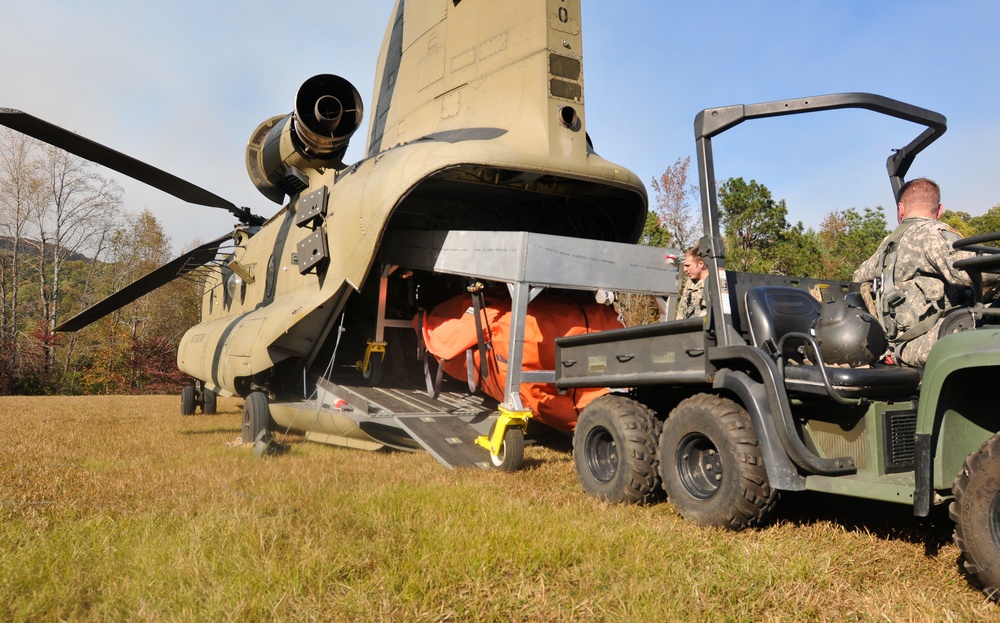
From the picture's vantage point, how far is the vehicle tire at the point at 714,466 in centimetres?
357

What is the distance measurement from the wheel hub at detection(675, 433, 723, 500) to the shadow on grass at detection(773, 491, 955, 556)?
47 centimetres

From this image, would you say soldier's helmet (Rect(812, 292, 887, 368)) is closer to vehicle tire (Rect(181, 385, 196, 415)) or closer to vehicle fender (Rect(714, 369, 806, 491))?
vehicle fender (Rect(714, 369, 806, 491))

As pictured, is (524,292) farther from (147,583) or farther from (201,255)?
(201,255)

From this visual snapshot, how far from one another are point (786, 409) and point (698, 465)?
874 mm

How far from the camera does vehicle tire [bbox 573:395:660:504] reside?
4.36 meters

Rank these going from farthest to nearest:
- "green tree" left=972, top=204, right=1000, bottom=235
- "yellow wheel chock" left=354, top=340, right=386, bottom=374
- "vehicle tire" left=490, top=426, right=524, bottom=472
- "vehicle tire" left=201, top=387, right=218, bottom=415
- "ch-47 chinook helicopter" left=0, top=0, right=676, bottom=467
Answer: "green tree" left=972, top=204, right=1000, bottom=235
"vehicle tire" left=201, top=387, right=218, bottom=415
"yellow wheel chock" left=354, top=340, right=386, bottom=374
"ch-47 chinook helicopter" left=0, top=0, right=676, bottom=467
"vehicle tire" left=490, top=426, right=524, bottom=472

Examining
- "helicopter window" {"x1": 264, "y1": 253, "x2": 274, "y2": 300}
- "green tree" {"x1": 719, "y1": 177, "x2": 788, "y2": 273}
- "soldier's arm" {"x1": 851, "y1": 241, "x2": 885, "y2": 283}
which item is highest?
"green tree" {"x1": 719, "y1": 177, "x2": 788, "y2": 273}

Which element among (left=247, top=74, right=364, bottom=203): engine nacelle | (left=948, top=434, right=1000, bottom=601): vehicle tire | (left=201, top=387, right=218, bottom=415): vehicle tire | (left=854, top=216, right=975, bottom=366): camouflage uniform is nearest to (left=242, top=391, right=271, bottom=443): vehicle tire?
(left=247, top=74, right=364, bottom=203): engine nacelle

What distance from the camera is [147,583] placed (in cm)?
280

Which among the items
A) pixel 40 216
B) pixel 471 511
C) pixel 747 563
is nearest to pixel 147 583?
pixel 471 511

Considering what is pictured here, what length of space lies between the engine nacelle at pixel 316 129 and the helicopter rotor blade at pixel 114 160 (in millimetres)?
1951

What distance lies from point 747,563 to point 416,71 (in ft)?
24.7

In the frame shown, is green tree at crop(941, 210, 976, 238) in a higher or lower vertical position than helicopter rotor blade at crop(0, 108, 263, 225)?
higher

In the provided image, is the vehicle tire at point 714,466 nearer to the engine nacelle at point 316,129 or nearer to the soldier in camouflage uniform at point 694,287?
the soldier in camouflage uniform at point 694,287
